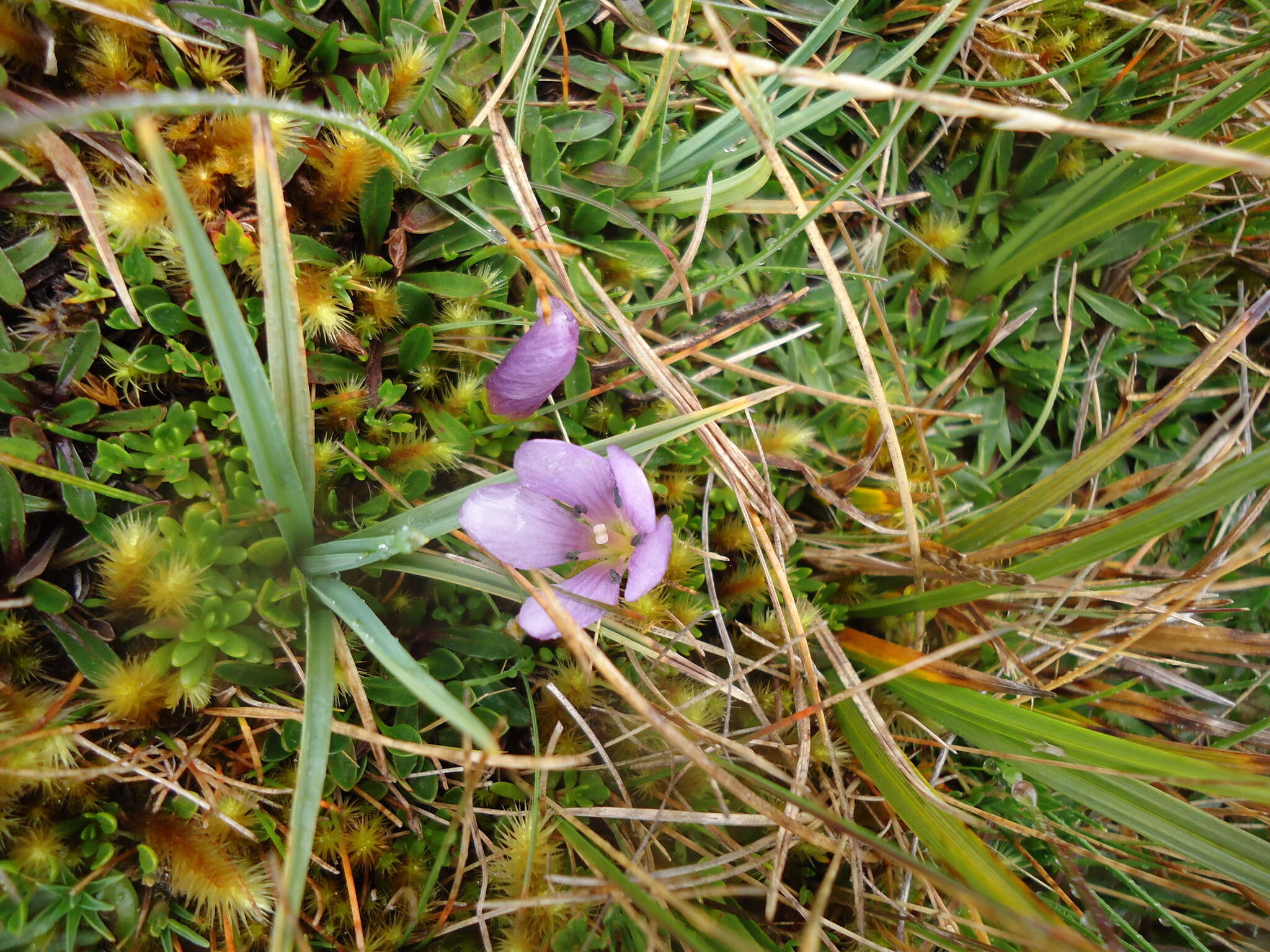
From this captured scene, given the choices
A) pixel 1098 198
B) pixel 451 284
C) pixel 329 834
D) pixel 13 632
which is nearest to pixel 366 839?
pixel 329 834

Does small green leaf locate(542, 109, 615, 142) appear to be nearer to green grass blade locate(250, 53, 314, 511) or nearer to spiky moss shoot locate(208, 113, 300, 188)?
spiky moss shoot locate(208, 113, 300, 188)

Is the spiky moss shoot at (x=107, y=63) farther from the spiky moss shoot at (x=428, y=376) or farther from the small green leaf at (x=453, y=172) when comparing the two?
the spiky moss shoot at (x=428, y=376)

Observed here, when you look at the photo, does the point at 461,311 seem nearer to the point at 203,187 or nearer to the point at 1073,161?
the point at 203,187

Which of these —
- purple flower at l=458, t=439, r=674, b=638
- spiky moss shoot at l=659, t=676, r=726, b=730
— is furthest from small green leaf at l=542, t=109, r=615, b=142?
spiky moss shoot at l=659, t=676, r=726, b=730

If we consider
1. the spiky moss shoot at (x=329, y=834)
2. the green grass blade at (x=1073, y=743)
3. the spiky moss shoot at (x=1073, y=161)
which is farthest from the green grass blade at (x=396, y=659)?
the spiky moss shoot at (x=1073, y=161)

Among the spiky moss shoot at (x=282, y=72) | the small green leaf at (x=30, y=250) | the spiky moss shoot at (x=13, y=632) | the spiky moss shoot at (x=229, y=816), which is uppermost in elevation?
the spiky moss shoot at (x=282, y=72)

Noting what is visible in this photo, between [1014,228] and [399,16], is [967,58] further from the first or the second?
[399,16]

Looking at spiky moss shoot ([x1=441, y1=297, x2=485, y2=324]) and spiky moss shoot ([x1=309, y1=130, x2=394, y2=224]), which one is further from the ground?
spiky moss shoot ([x1=309, y1=130, x2=394, y2=224])

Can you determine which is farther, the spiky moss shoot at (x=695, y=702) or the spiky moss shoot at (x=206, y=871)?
the spiky moss shoot at (x=695, y=702)
